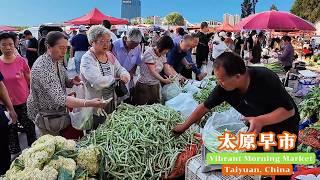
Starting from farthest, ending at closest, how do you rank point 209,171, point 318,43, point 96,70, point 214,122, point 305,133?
point 318,43 < point 305,133 < point 96,70 < point 214,122 < point 209,171

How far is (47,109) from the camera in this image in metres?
3.23

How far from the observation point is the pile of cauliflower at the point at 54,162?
2.43m

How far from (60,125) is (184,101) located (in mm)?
1730

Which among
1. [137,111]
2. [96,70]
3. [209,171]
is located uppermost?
[96,70]

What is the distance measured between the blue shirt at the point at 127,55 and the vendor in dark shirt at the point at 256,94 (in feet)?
7.78

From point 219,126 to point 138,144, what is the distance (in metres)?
0.79

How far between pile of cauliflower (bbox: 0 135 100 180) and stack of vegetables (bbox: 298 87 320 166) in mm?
2369

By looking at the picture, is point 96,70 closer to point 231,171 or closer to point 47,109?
point 47,109

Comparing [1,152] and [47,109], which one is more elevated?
[47,109]

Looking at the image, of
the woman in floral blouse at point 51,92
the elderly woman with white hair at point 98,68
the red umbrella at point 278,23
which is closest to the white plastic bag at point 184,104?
the elderly woman with white hair at point 98,68

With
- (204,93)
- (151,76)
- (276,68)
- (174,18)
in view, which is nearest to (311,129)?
(204,93)

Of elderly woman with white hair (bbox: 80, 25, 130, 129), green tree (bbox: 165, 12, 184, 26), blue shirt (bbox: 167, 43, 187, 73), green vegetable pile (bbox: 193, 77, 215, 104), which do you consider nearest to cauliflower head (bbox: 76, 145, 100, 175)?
elderly woman with white hair (bbox: 80, 25, 130, 129)

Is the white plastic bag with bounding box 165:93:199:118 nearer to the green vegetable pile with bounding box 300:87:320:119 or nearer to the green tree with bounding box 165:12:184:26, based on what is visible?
the green vegetable pile with bounding box 300:87:320:119

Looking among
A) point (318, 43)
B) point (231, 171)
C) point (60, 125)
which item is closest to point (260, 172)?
point (231, 171)
